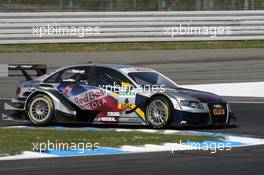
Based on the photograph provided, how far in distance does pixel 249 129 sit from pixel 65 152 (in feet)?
13.8

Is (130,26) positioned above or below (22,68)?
above

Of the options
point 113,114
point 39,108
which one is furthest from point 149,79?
point 39,108

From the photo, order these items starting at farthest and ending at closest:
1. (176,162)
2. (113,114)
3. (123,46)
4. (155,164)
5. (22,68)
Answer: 1. (123,46)
2. (22,68)
3. (113,114)
4. (176,162)
5. (155,164)

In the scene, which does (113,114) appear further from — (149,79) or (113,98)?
(149,79)

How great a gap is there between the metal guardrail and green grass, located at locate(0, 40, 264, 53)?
0.19 m

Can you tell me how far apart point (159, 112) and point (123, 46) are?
524 inches

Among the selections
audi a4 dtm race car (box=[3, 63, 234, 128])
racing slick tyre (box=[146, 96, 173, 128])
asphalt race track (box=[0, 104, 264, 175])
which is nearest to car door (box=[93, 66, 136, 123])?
audi a4 dtm race car (box=[3, 63, 234, 128])

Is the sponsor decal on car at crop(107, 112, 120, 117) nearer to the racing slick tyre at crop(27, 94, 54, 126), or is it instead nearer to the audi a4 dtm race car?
the audi a4 dtm race car

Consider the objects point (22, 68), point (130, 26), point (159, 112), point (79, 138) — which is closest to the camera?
point (79, 138)

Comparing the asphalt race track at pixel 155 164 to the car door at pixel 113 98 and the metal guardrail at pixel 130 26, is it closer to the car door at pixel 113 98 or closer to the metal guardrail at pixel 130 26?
the car door at pixel 113 98

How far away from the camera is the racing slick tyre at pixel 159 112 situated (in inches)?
575

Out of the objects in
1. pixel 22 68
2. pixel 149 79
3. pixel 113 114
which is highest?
pixel 22 68

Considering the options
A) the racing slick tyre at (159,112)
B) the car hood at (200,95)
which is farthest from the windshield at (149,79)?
the racing slick tyre at (159,112)

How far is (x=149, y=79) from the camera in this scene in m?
15.4
